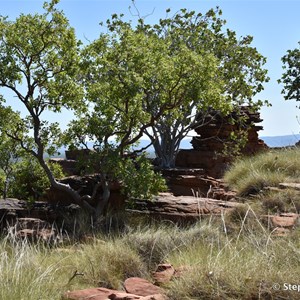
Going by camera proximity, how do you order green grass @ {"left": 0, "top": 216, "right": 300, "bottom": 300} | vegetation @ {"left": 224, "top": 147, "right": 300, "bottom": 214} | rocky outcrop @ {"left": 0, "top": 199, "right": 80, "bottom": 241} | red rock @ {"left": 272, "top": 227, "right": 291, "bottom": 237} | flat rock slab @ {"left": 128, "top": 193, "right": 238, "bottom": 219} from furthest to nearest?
flat rock slab @ {"left": 128, "top": 193, "right": 238, "bottom": 219} → rocky outcrop @ {"left": 0, "top": 199, "right": 80, "bottom": 241} → vegetation @ {"left": 224, "top": 147, "right": 300, "bottom": 214} → red rock @ {"left": 272, "top": 227, "right": 291, "bottom": 237} → green grass @ {"left": 0, "top": 216, "right": 300, "bottom": 300}

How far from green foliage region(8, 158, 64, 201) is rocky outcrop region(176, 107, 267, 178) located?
358 inches

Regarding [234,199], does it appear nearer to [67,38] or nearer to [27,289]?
[67,38]

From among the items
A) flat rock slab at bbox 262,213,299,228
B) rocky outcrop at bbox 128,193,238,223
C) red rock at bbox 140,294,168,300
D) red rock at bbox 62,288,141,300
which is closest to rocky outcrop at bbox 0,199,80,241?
rocky outcrop at bbox 128,193,238,223

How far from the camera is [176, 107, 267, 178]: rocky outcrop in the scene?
21.0 meters

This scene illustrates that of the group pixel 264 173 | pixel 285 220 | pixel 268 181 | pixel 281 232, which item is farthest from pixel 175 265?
pixel 264 173

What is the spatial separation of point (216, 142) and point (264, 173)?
28.4 feet

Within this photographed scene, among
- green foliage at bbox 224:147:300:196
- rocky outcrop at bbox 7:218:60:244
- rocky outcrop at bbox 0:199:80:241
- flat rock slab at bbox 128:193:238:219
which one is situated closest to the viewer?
rocky outcrop at bbox 7:218:60:244

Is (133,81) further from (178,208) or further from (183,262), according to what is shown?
(183,262)

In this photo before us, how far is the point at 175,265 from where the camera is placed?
7.18 meters

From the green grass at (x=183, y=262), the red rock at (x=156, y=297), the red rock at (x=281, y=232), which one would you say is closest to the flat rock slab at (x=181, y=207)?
the green grass at (x=183, y=262)

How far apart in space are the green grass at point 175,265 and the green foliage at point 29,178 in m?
4.78

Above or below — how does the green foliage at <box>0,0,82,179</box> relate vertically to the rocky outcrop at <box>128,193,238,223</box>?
above

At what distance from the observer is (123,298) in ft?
18.5

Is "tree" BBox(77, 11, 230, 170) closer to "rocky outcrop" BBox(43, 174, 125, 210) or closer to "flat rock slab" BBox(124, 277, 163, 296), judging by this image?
"rocky outcrop" BBox(43, 174, 125, 210)
